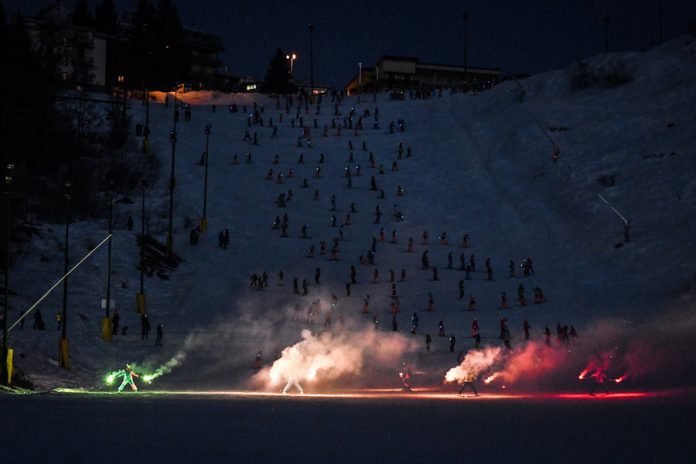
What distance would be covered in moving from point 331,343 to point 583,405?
660 inches

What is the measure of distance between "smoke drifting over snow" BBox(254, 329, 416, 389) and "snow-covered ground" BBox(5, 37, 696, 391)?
7.6 inches

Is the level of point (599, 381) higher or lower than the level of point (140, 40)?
lower

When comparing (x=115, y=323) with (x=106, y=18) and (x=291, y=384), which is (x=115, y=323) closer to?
(x=291, y=384)

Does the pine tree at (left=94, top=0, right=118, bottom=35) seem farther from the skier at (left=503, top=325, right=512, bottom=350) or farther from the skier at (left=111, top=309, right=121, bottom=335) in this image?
the skier at (left=503, top=325, right=512, bottom=350)

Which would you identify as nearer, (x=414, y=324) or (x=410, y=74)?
(x=414, y=324)

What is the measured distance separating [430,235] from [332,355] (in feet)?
69.3

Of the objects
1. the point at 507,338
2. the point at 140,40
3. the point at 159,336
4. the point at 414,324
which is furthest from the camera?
the point at 140,40

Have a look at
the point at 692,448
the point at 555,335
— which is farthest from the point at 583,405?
the point at 555,335

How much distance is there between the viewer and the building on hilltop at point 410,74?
422 feet

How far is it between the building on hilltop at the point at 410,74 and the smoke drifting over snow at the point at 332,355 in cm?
8362

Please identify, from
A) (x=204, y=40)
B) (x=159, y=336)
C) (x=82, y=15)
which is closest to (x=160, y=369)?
(x=159, y=336)

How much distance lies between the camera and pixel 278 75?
415 feet

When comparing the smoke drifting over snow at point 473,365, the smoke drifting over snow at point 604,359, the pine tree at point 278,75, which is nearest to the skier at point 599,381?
the smoke drifting over snow at point 604,359

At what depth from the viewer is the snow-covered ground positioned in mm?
38938
